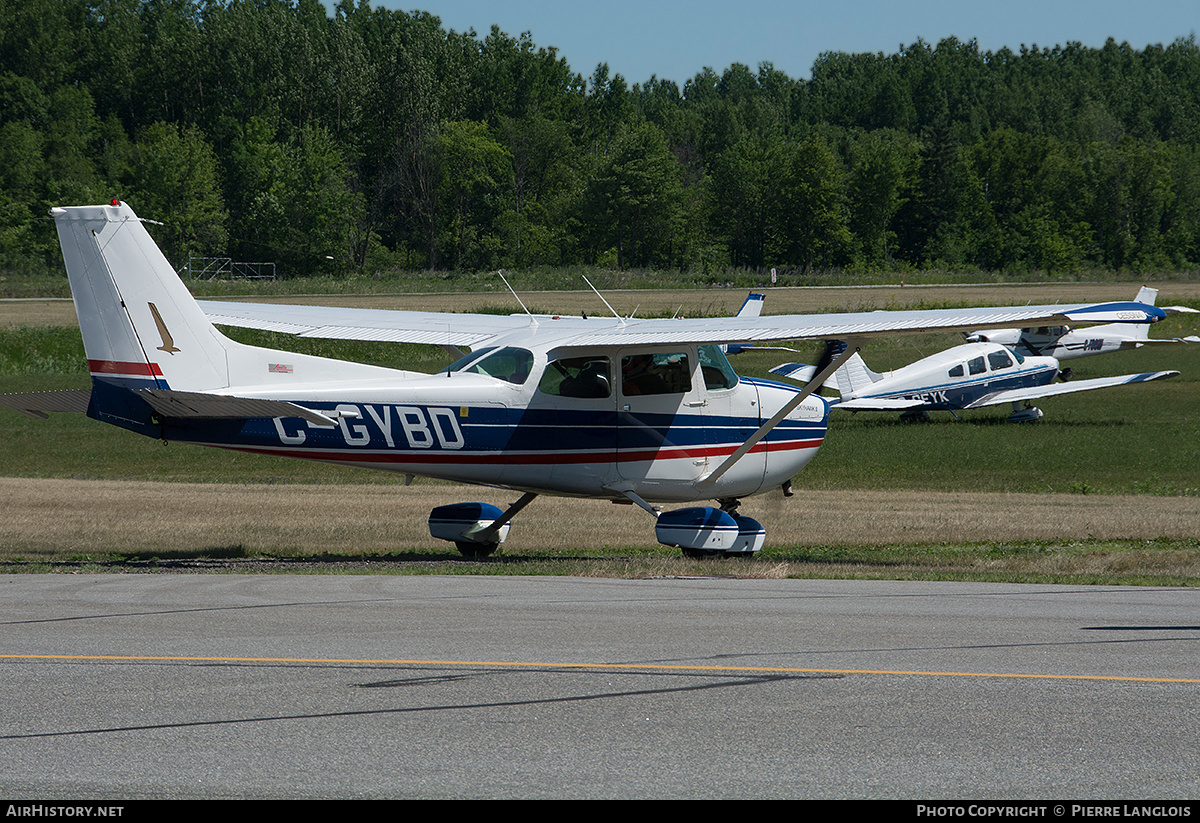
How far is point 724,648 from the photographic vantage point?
279 inches

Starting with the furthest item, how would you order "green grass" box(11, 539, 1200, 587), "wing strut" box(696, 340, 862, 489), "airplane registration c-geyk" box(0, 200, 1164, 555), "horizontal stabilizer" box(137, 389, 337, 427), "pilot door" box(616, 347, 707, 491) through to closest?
"wing strut" box(696, 340, 862, 489)
"pilot door" box(616, 347, 707, 491)
"green grass" box(11, 539, 1200, 587)
"airplane registration c-geyk" box(0, 200, 1164, 555)
"horizontal stabilizer" box(137, 389, 337, 427)

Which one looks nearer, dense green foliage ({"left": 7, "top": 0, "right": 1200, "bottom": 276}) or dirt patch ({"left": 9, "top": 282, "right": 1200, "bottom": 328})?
dirt patch ({"left": 9, "top": 282, "right": 1200, "bottom": 328})

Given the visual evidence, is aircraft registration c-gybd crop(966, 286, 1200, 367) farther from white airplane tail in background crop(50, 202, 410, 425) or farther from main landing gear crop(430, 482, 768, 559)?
white airplane tail in background crop(50, 202, 410, 425)

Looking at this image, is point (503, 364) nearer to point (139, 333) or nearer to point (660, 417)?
point (660, 417)

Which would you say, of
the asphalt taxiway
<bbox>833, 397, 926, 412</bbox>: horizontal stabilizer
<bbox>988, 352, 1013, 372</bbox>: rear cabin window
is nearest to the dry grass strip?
the asphalt taxiway

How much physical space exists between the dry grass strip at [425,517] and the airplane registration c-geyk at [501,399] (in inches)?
59.5

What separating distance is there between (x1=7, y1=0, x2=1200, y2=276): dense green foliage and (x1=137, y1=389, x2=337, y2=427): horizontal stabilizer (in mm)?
74505

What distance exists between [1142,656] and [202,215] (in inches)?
3354

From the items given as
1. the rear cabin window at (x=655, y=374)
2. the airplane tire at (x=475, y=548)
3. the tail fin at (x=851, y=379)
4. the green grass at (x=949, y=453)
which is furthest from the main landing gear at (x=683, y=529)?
the tail fin at (x=851, y=379)

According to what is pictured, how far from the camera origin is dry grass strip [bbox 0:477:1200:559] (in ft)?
45.6

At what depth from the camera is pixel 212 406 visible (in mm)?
10852

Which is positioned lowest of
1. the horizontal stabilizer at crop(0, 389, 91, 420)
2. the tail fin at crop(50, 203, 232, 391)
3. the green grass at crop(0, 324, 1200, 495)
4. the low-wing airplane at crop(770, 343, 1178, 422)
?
the green grass at crop(0, 324, 1200, 495)

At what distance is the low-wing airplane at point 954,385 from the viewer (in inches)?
1152
